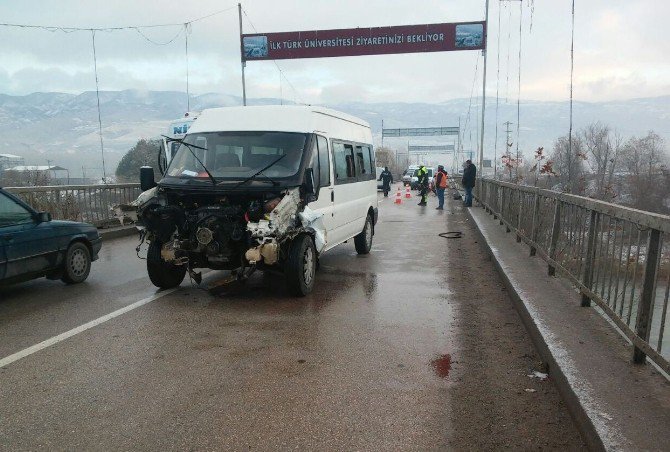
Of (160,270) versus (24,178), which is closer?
(160,270)

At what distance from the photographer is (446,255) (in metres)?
9.90

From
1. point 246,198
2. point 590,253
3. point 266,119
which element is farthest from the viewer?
point 266,119

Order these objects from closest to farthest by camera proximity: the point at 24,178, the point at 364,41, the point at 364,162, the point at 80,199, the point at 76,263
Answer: the point at 76,263 → the point at 364,162 → the point at 80,199 → the point at 24,178 → the point at 364,41

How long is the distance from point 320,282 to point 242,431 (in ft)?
14.2

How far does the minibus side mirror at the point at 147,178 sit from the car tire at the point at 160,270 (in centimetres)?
86

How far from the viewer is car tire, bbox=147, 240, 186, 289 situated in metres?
6.59

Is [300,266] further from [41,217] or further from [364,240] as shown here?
[364,240]

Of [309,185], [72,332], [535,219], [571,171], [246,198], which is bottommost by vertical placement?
[72,332]

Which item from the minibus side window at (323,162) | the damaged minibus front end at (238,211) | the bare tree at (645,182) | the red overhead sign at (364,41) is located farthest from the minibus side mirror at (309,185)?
the red overhead sign at (364,41)

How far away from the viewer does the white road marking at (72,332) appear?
4.50m

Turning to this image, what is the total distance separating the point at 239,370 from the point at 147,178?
12.2ft

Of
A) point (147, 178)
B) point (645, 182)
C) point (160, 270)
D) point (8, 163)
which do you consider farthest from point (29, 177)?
point (645, 182)

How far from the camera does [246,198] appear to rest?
6.30 m

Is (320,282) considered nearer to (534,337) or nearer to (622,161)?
(534,337)
